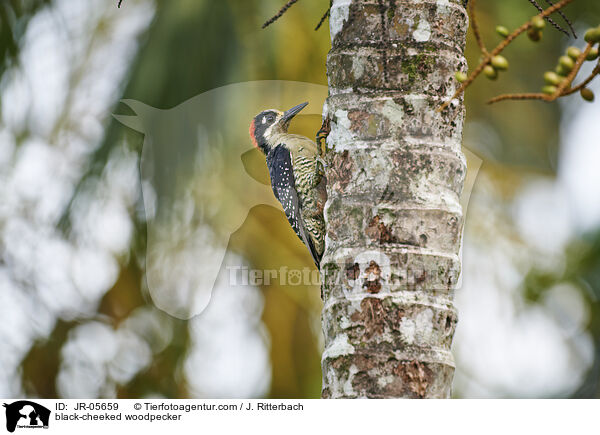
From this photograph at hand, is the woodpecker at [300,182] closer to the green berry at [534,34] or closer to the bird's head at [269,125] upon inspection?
the bird's head at [269,125]

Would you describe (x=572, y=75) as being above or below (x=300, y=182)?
below

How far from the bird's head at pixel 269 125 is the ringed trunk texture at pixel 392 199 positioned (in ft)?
8.20

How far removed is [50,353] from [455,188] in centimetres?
448

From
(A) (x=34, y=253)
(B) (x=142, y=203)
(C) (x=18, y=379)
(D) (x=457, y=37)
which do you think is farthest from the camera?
(C) (x=18, y=379)

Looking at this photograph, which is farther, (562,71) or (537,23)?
(562,71)

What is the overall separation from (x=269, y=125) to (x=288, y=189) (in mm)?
561

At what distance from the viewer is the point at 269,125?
5.11 metres

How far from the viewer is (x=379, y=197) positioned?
2.37 meters

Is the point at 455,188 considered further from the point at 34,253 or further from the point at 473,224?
the point at 34,253

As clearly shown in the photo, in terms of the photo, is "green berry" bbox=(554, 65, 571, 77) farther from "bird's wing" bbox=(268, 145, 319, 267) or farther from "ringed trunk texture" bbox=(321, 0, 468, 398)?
"bird's wing" bbox=(268, 145, 319, 267)
